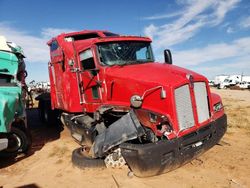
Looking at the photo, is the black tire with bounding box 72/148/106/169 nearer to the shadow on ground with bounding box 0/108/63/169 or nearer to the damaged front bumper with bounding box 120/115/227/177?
the damaged front bumper with bounding box 120/115/227/177

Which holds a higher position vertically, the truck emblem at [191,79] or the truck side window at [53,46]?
the truck side window at [53,46]

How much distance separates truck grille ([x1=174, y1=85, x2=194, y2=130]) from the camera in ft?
18.9

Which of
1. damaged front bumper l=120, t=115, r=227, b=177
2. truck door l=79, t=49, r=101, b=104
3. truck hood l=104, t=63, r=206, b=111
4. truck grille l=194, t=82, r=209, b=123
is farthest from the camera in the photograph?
truck door l=79, t=49, r=101, b=104

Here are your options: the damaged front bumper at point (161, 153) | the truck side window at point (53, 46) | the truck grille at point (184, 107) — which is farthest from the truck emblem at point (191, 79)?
the truck side window at point (53, 46)

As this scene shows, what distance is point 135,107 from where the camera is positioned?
6.04 m

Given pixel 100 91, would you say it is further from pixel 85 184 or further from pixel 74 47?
pixel 85 184

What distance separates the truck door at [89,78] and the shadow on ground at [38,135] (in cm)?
243

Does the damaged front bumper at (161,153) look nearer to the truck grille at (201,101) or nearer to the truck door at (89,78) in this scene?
the truck grille at (201,101)

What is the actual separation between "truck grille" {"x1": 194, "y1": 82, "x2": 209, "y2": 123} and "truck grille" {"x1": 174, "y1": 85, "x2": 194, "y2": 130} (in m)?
0.29

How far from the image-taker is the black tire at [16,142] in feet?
25.9

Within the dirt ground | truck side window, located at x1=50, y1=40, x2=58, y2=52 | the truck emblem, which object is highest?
truck side window, located at x1=50, y1=40, x2=58, y2=52

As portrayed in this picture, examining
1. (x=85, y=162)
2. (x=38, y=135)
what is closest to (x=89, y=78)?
(x=85, y=162)

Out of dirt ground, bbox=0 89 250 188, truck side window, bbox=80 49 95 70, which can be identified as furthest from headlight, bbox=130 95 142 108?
truck side window, bbox=80 49 95 70

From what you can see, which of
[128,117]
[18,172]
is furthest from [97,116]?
[18,172]
